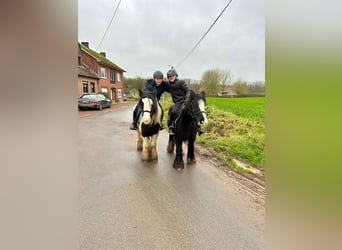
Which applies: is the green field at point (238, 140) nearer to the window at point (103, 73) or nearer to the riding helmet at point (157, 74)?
the riding helmet at point (157, 74)

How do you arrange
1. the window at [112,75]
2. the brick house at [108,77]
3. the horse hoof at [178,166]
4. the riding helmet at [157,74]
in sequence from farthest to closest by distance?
1. the window at [112,75]
2. the brick house at [108,77]
3. the riding helmet at [157,74]
4. the horse hoof at [178,166]

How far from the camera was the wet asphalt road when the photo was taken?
1.67m

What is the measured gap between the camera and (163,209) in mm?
2154

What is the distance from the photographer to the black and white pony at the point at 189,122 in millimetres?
3219

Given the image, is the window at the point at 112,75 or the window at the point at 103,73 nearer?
the window at the point at 103,73

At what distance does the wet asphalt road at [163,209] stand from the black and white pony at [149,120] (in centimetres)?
30

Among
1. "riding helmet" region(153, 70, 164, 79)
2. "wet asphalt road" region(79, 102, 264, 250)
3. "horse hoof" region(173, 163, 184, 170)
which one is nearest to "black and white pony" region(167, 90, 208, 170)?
"horse hoof" region(173, 163, 184, 170)

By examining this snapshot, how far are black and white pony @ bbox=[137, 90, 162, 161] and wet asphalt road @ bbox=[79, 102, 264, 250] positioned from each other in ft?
0.98

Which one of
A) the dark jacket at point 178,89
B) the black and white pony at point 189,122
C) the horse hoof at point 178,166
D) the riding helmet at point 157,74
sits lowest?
the horse hoof at point 178,166

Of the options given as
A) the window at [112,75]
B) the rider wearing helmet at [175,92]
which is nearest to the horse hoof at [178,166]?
the rider wearing helmet at [175,92]

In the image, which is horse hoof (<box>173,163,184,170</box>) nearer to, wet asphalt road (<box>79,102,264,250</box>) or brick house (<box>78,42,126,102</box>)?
wet asphalt road (<box>79,102,264,250</box>)
